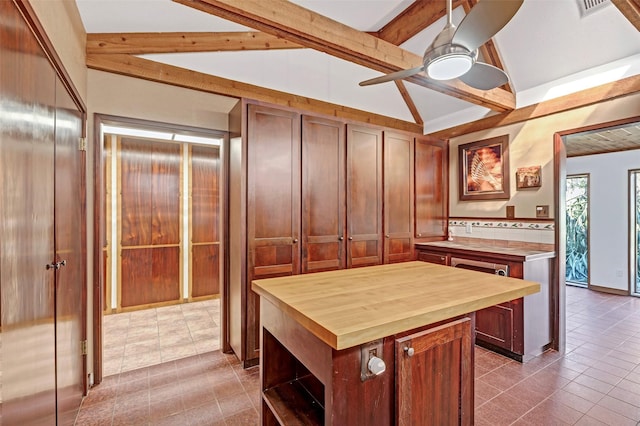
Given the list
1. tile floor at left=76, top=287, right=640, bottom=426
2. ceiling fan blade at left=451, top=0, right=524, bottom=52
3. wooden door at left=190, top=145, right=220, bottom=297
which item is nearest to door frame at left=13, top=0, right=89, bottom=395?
tile floor at left=76, top=287, right=640, bottom=426

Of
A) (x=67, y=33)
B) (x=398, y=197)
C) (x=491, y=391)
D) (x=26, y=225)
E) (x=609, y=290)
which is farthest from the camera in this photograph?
(x=609, y=290)

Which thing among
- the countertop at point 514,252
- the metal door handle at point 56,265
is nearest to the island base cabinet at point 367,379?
the metal door handle at point 56,265

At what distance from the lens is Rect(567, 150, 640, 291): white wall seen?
492cm

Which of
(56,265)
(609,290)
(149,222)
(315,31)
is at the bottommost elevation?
(609,290)

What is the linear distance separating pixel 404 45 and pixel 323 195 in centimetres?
201

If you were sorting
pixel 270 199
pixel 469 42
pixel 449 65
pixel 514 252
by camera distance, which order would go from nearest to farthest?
Result: pixel 469 42
pixel 449 65
pixel 270 199
pixel 514 252

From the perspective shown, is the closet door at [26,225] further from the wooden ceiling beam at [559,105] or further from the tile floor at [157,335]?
the wooden ceiling beam at [559,105]

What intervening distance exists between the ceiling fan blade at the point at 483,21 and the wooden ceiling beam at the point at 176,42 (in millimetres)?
2054

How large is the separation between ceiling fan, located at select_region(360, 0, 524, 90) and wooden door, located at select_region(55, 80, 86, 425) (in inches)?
82.1

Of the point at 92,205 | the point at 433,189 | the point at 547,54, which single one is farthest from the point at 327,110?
the point at 92,205

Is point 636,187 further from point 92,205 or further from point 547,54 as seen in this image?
point 92,205

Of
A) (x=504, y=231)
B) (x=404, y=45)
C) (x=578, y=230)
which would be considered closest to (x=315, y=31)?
(x=404, y=45)

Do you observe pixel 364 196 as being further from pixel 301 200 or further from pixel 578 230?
pixel 578 230

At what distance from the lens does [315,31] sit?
2051 millimetres
